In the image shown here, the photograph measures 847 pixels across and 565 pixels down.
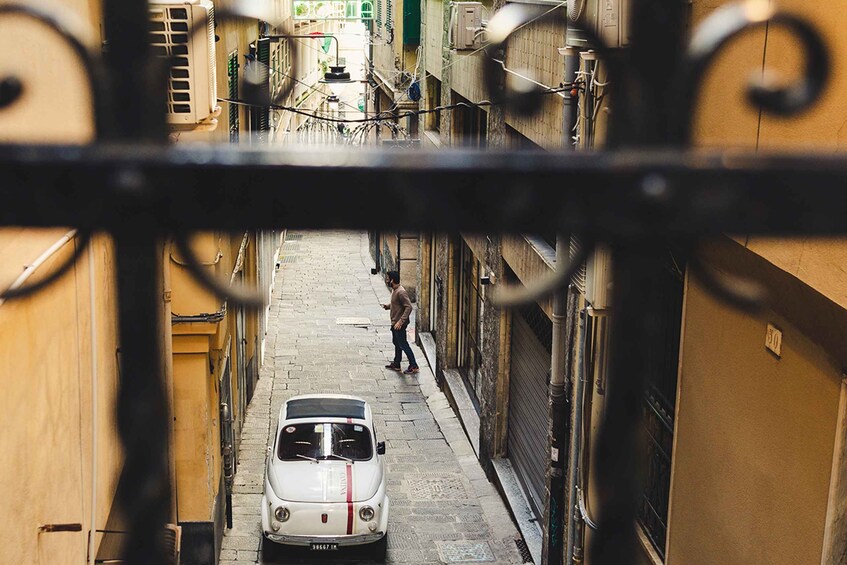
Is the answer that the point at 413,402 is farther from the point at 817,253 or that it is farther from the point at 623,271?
the point at 623,271

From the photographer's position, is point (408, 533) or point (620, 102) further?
point (408, 533)

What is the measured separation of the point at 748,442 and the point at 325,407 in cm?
859

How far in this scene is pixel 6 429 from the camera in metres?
4.92

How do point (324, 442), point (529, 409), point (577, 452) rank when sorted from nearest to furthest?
point (577, 452)
point (324, 442)
point (529, 409)

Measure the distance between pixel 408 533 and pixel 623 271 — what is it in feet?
40.0

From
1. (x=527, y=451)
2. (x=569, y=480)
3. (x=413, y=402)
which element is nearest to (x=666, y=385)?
(x=569, y=480)

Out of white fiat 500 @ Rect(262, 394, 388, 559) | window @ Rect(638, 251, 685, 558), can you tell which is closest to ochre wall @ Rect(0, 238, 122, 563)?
window @ Rect(638, 251, 685, 558)

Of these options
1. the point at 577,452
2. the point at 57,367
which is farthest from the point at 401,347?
the point at 57,367

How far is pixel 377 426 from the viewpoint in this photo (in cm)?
1736

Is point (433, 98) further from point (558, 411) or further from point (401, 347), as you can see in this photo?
point (558, 411)

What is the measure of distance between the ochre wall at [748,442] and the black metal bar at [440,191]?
3.89 metres

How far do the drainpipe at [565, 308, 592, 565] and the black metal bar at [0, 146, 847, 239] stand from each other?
790 centimetres

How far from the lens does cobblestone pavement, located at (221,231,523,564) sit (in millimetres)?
13008

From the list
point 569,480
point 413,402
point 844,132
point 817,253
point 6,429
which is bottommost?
point 413,402
